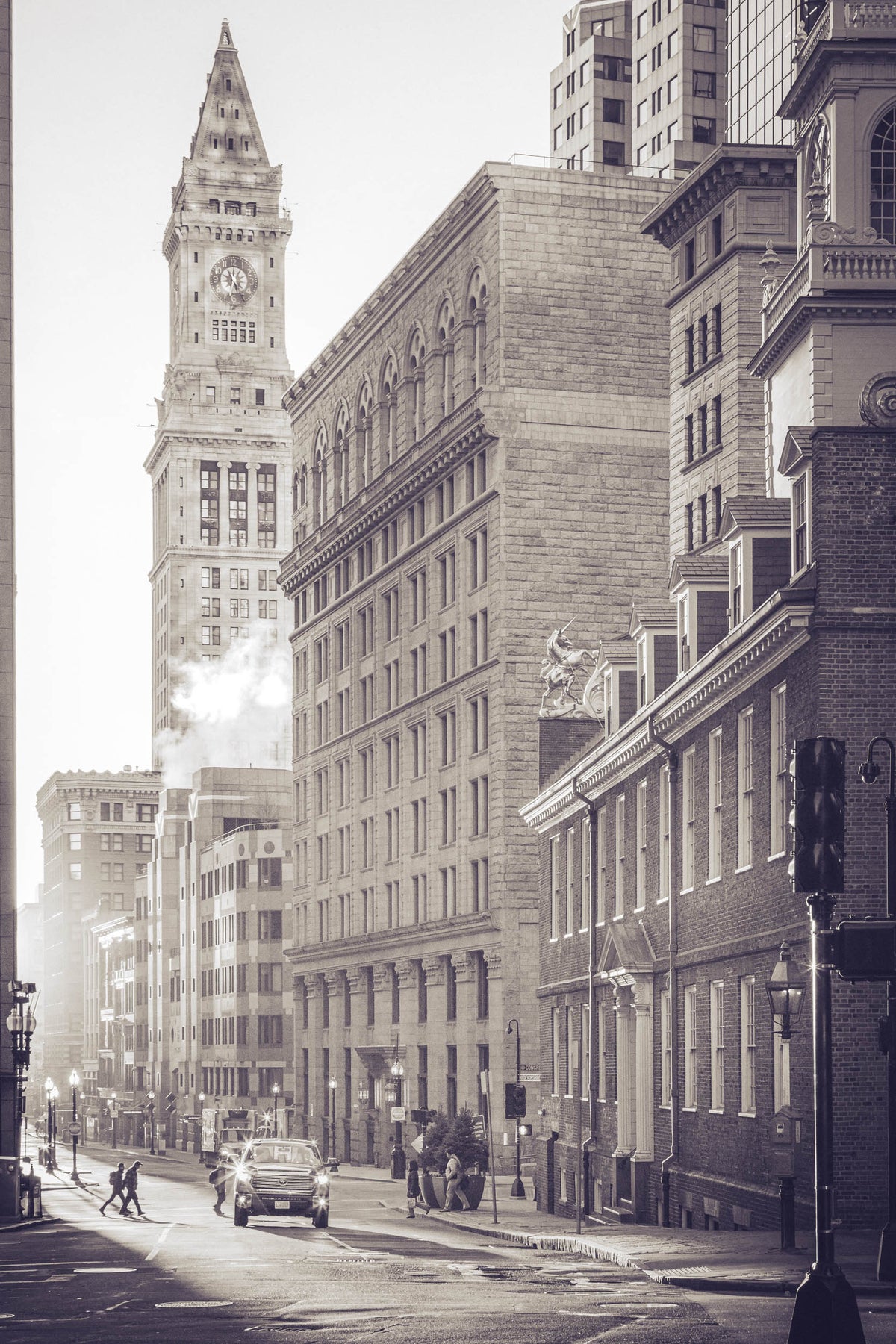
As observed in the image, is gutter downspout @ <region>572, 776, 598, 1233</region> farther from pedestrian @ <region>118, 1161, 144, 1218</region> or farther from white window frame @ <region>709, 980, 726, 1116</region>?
pedestrian @ <region>118, 1161, 144, 1218</region>

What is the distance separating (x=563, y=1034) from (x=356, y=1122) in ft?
170

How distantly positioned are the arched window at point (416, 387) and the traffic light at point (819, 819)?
78.8 meters

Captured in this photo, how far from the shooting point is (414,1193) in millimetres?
58750

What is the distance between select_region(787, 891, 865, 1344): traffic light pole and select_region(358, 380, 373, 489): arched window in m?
86.6

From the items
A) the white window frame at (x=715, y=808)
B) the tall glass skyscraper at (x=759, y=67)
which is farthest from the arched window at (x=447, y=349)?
the white window frame at (x=715, y=808)

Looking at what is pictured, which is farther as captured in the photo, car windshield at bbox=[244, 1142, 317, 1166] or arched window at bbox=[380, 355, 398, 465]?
arched window at bbox=[380, 355, 398, 465]

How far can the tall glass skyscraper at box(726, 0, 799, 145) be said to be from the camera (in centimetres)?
11138

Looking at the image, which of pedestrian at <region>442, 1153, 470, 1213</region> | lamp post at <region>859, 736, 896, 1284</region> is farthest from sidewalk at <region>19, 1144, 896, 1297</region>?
pedestrian at <region>442, 1153, 470, 1213</region>

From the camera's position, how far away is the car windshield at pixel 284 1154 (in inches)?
1875

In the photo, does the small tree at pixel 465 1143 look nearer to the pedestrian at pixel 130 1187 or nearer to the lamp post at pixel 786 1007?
the pedestrian at pixel 130 1187

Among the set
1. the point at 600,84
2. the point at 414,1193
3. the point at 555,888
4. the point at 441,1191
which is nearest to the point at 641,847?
the point at 555,888

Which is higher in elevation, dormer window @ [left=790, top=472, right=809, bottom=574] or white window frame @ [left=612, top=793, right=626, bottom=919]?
dormer window @ [left=790, top=472, right=809, bottom=574]

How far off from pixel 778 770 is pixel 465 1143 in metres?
27.8

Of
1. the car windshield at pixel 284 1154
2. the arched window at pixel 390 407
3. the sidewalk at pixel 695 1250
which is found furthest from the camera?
the arched window at pixel 390 407
